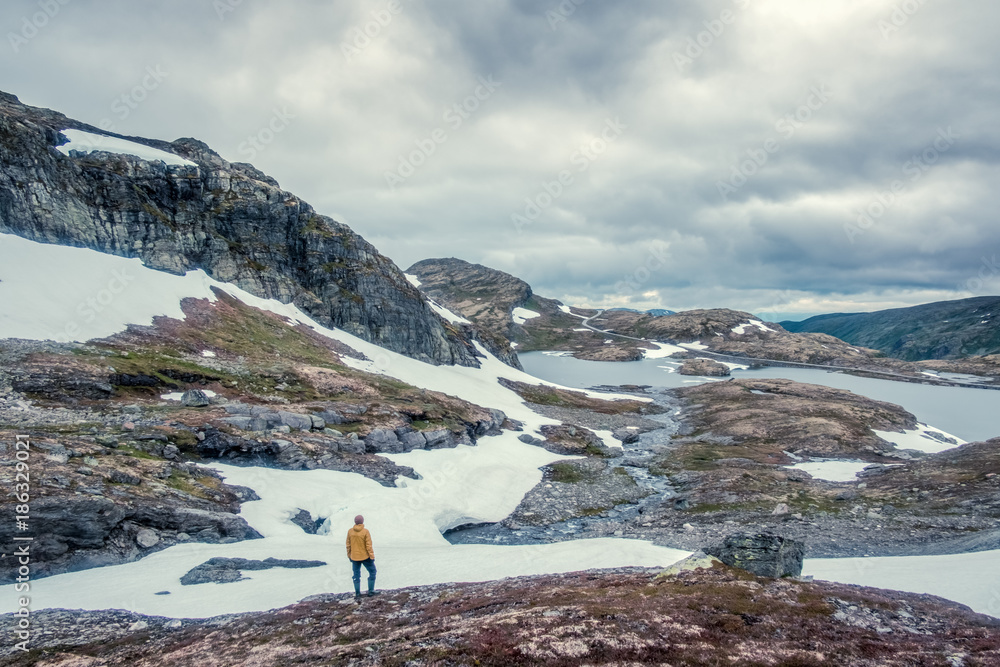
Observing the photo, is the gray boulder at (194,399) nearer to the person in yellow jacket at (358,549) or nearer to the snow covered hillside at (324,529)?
the snow covered hillside at (324,529)

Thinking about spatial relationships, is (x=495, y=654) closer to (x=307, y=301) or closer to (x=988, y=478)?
(x=988, y=478)

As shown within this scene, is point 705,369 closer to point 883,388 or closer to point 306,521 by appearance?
point 883,388

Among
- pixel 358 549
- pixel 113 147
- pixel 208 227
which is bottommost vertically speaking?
pixel 358 549

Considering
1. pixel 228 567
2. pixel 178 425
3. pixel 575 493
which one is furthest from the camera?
pixel 575 493

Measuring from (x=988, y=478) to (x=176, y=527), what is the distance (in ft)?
181

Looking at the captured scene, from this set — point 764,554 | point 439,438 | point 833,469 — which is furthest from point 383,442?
point 833,469

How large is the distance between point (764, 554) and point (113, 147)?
104 metres

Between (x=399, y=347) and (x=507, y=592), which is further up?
(x=399, y=347)

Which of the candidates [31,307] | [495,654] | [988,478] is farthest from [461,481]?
[31,307]

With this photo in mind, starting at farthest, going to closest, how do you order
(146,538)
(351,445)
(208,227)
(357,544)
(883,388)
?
1. (883,388)
2. (208,227)
3. (351,445)
4. (146,538)
5. (357,544)

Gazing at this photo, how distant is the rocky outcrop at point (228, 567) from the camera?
1925cm

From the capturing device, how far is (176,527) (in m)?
23.0

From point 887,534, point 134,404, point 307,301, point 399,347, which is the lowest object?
point 887,534

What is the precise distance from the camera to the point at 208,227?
8138 centimetres
